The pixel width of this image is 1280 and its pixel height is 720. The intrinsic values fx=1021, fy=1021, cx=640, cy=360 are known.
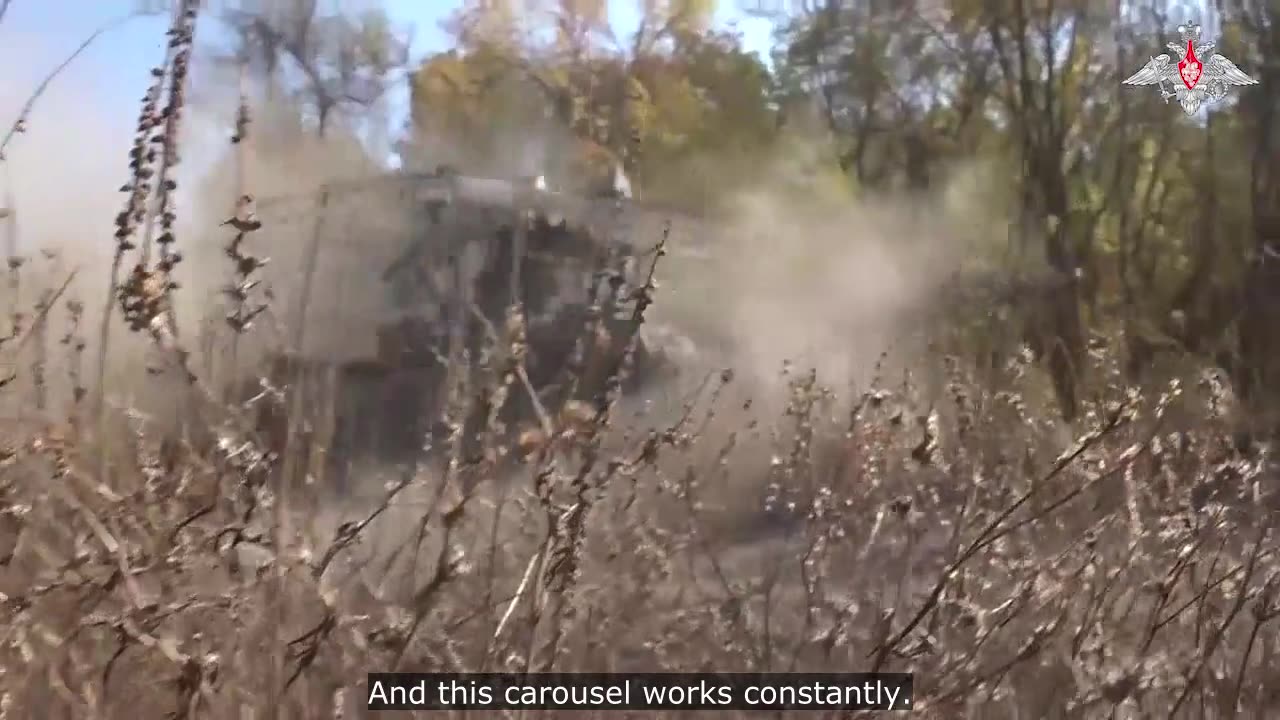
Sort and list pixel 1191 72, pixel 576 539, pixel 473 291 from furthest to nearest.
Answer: pixel 1191 72, pixel 473 291, pixel 576 539

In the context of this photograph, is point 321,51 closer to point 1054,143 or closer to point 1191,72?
point 1054,143

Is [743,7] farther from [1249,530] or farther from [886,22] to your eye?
[1249,530]

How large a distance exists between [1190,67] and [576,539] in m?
1.19

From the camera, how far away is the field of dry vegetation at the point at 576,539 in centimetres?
57

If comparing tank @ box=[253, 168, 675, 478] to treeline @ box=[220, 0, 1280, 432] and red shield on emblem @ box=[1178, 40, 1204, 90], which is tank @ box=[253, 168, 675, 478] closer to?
treeline @ box=[220, 0, 1280, 432]

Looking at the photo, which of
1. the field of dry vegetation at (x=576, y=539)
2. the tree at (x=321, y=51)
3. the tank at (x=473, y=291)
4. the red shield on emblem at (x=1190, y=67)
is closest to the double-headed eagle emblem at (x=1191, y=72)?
the red shield on emblem at (x=1190, y=67)

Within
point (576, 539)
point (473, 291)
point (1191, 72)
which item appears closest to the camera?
point (576, 539)

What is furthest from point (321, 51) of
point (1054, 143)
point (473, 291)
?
point (1054, 143)

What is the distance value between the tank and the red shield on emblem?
772 mm

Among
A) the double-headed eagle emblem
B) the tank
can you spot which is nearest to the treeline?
the double-headed eagle emblem

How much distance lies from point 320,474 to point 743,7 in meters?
0.88

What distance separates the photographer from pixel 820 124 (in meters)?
1.35

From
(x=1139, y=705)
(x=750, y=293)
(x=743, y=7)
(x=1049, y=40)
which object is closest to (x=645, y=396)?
(x=750, y=293)

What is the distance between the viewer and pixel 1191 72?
1362 mm
